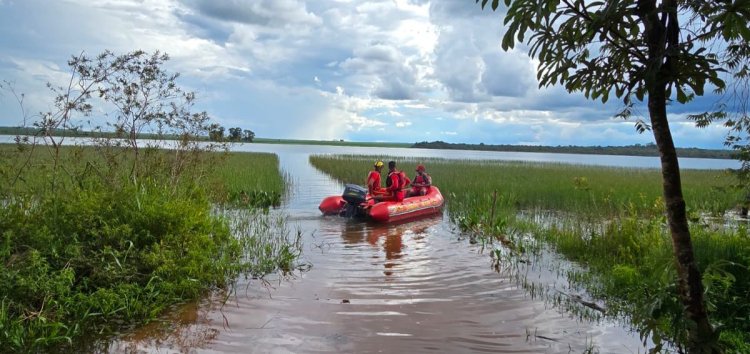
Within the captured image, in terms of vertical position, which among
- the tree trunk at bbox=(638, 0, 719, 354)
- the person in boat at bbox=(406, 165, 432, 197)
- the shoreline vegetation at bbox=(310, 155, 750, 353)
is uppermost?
the tree trunk at bbox=(638, 0, 719, 354)

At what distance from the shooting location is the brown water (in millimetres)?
4141

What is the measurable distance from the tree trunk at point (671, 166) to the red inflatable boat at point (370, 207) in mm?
8165

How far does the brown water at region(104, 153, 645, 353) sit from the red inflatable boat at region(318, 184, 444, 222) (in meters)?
3.20

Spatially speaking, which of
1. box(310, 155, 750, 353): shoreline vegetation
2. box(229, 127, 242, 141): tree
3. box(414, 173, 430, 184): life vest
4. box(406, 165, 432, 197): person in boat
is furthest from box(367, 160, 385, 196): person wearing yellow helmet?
box(229, 127, 242, 141): tree

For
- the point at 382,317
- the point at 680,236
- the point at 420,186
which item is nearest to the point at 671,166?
the point at 680,236

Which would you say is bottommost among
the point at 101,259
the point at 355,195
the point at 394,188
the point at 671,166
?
the point at 101,259

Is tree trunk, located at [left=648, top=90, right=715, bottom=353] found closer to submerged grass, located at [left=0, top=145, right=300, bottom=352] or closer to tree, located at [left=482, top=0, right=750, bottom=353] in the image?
tree, located at [left=482, top=0, right=750, bottom=353]

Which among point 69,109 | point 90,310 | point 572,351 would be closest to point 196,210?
point 90,310

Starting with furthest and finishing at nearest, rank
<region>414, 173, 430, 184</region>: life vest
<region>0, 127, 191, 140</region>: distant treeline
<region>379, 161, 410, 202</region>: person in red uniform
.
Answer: <region>414, 173, 430, 184</region>: life vest → <region>379, 161, 410, 202</region>: person in red uniform → <region>0, 127, 191, 140</region>: distant treeline

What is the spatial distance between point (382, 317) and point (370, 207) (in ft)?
19.6

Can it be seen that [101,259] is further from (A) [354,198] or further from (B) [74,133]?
(A) [354,198]

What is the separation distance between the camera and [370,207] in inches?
423

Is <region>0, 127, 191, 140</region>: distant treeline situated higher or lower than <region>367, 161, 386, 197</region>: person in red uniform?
higher

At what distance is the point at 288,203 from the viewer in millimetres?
13828
